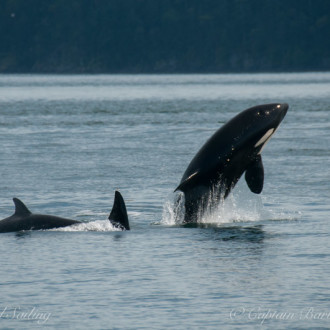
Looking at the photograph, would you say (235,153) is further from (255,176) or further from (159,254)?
(159,254)

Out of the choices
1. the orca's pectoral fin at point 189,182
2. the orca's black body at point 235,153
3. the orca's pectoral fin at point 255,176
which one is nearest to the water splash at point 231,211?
the orca's pectoral fin at point 189,182

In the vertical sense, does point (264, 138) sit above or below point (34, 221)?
above

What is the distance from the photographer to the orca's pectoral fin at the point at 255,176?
18.0 m

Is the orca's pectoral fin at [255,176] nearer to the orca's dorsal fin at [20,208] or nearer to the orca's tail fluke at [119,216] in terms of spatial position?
the orca's tail fluke at [119,216]

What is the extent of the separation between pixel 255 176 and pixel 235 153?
0.52m

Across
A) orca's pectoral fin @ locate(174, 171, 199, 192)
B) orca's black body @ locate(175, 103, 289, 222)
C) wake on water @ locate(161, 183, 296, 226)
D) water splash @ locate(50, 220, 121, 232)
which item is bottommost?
water splash @ locate(50, 220, 121, 232)

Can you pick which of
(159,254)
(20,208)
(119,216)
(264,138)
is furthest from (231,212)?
(20,208)

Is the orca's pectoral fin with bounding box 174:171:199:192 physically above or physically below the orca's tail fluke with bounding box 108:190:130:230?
above

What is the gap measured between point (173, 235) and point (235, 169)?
5.13ft

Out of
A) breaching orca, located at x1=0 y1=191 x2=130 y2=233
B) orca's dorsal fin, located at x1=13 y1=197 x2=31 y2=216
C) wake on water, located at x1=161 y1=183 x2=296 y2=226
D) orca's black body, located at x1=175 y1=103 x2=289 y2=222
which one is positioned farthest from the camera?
wake on water, located at x1=161 y1=183 x2=296 y2=226

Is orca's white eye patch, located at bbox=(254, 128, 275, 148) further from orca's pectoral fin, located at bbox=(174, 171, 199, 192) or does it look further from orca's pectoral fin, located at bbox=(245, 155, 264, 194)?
orca's pectoral fin, located at bbox=(174, 171, 199, 192)

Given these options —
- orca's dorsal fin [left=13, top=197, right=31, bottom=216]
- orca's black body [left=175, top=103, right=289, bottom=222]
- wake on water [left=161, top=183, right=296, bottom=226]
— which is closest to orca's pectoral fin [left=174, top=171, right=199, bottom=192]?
orca's black body [left=175, top=103, right=289, bottom=222]

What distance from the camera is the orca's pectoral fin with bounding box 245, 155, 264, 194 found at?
18.0m

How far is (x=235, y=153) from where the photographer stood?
59.2ft
